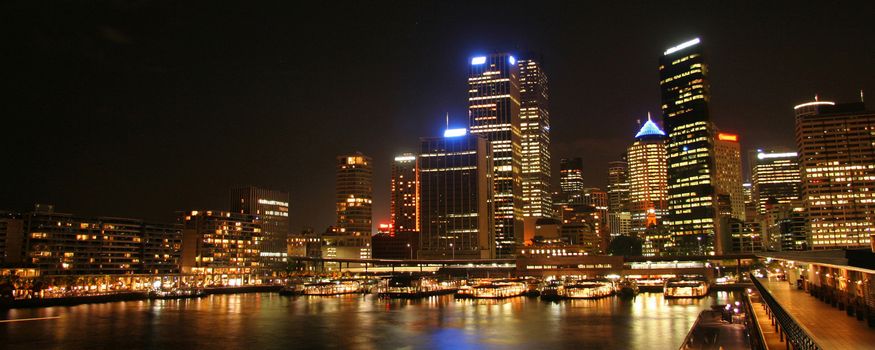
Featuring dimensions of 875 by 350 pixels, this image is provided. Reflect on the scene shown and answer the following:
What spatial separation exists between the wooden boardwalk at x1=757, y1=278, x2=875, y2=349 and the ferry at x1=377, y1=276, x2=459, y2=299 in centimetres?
8754

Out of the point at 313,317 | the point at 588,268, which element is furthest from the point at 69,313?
the point at 588,268

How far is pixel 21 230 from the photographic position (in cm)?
14475

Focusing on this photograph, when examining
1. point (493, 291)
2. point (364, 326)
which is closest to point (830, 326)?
point (364, 326)

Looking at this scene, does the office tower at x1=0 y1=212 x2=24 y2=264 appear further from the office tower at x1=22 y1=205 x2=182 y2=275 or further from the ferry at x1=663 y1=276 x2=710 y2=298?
the ferry at x1=663 y1=276 x2=710 y2=298

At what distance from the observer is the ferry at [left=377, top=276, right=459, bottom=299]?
125 meters

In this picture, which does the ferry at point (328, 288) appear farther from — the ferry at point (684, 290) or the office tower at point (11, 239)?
the ferry at point (684, 290)

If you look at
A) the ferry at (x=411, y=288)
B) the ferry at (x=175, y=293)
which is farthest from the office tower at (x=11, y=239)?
the ferry at (x=411, y=288)

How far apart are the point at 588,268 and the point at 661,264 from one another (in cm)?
3150

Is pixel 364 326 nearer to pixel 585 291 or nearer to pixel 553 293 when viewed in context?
pixel 553 293

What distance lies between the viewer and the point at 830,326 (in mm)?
31062

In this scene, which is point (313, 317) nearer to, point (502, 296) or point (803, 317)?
point (502, 296)

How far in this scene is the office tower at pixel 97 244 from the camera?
14480 centimetres

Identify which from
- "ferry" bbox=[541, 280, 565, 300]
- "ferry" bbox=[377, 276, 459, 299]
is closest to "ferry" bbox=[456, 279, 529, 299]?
"ferry" bbox=[377, 276, 459, 299]

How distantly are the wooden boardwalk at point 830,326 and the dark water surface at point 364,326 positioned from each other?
15158 mm
